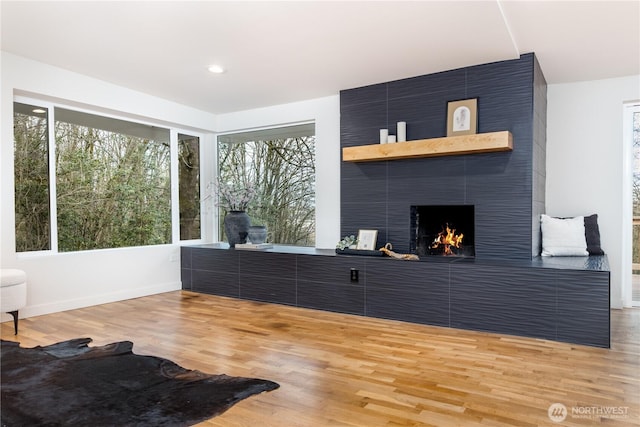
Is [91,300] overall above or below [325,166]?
below

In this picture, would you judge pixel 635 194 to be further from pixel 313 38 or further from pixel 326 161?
pixel 313 38

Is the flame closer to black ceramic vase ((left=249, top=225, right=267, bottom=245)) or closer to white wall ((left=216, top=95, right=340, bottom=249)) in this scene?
white wall ((left=216, top=95, right=340, bottom=249))

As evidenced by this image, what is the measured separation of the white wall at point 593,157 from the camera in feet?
13.8

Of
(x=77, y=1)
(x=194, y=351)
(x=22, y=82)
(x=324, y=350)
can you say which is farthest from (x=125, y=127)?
(x=324, y=350)

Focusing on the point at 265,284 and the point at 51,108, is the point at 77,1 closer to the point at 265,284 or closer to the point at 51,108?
the point at 51,108

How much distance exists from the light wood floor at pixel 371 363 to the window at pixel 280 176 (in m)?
1.49

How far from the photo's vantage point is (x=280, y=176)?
568 centimetres

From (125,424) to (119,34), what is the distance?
9.31ft

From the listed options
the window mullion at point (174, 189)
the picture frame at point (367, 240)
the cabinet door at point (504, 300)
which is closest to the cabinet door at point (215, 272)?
the window mullion at point (174, 189)

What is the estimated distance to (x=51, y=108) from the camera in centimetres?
427

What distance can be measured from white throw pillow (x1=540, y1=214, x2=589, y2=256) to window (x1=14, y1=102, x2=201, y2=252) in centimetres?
443

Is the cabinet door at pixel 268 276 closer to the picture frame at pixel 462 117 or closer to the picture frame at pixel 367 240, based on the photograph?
the picture frame at pixel 367 240
